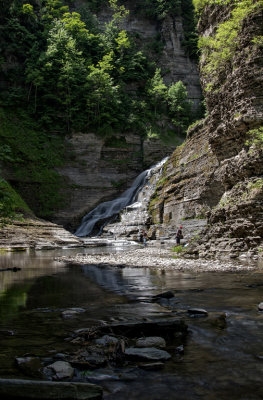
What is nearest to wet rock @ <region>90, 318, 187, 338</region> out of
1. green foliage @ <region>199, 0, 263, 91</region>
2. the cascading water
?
green foliage @ <region>199, 0, 263, 91</region>

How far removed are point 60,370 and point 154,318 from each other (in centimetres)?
192

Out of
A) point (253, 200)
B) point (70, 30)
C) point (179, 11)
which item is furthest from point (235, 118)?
point (179, 11)

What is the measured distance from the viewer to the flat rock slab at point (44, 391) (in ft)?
6.43

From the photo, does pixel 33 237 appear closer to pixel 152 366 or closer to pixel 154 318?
pixel 154 318

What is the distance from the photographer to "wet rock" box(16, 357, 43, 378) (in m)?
2.42

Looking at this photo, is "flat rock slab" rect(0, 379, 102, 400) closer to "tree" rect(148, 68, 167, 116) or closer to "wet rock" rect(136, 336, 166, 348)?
"wet rock" rect(136, 336, 166, 348)

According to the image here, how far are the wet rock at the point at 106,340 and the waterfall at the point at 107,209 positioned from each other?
30817 millimetres

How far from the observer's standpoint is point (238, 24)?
1433 centimetres

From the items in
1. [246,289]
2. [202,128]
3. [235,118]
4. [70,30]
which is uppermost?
[70,30]

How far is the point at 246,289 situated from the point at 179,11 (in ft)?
212

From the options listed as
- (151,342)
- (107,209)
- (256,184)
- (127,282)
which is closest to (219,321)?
(151,342)

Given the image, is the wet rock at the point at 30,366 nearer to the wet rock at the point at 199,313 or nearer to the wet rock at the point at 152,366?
the wet rock at the point at 152,366

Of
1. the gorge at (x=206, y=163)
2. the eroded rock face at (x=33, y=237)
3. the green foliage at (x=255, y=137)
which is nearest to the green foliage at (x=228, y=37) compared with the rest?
the gorge at (x=206, y=163)

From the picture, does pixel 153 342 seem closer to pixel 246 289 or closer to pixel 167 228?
pixel 246 289
